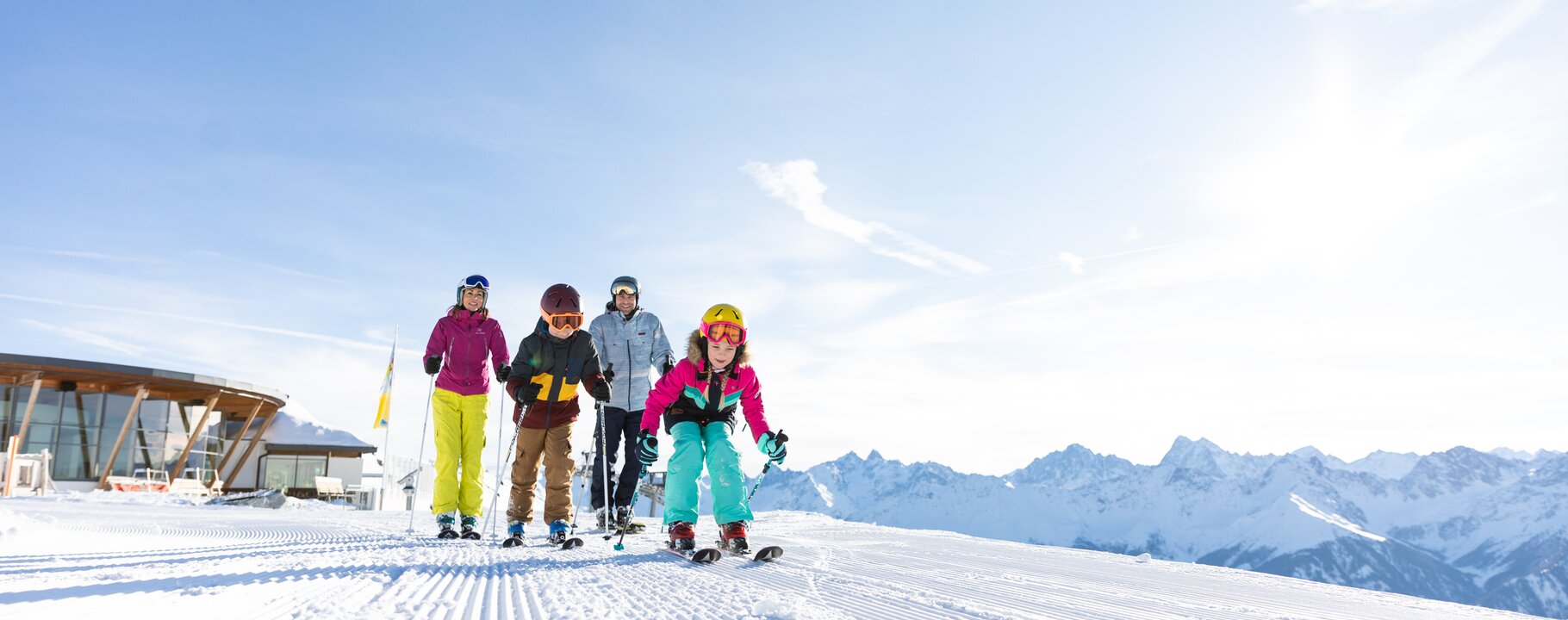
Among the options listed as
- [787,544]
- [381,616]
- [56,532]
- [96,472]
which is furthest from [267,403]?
[381,616]

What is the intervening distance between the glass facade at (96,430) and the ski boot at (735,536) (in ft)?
107

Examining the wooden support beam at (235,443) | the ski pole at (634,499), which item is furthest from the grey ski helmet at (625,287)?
the wooden support beam at (235,443)

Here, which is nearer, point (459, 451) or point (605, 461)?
point (459, 451)

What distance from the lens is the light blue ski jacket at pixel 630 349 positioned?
705 cm

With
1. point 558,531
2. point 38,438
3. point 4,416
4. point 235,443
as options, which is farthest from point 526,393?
point 235,443

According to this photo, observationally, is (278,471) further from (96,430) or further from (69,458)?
(69,458)

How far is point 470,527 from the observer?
6.18 meters

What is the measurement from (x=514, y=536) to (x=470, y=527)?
0.90 m

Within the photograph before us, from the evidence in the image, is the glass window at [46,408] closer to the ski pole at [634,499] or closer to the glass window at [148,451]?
the glass window at [148,451]

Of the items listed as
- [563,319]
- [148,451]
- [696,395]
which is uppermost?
[563,319]

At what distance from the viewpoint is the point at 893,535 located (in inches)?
308

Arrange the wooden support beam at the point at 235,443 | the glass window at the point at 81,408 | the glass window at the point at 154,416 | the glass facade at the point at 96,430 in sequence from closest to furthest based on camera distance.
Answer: the glass facade at the point at 96,430 < the glass window at the point at 81,408 < the glass window at the point at 154,416 < the wooden support beam at the point at 235,443

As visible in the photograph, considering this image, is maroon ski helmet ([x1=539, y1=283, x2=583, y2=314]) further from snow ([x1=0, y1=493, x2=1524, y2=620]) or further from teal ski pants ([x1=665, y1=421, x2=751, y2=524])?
snow ([x1=0, y1=493, x2=1524, y2=620])

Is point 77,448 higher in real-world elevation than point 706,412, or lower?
lower
